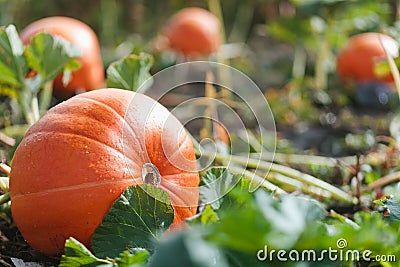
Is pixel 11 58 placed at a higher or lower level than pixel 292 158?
higher

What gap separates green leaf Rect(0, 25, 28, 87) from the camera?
147cm

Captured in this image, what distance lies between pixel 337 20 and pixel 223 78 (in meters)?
0.74

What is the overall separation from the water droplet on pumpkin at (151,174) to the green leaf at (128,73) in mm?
359

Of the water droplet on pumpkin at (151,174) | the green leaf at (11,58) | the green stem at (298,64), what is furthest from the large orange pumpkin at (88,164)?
the green stem at (298,64)

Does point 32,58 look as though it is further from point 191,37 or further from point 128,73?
point 191,37

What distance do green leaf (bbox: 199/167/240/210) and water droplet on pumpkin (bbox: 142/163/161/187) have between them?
0.27 feet

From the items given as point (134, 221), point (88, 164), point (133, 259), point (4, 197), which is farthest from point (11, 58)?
point (133, 259)

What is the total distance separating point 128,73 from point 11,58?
0.29 m

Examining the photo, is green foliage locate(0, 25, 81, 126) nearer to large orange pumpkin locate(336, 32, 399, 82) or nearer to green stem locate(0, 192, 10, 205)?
green stem locate(0, 192, 10, 205)

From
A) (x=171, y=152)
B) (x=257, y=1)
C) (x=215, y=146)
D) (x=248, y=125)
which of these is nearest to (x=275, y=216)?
(x=171, y=152)

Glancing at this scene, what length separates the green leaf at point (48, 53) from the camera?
152 cm

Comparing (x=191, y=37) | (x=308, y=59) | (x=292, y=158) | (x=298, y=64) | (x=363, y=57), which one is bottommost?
(x=308, y=59)

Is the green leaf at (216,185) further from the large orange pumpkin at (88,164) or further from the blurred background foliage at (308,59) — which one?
the blurred background foliage at (308,59)

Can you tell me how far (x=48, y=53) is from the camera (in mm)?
1526
